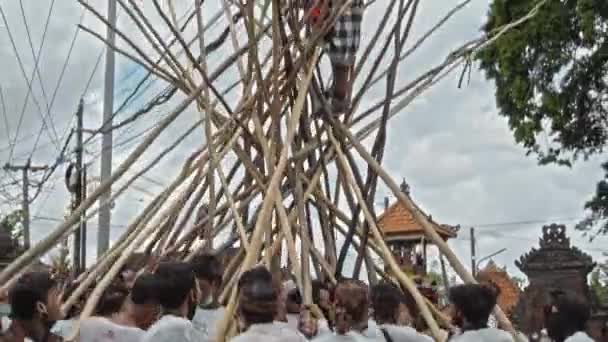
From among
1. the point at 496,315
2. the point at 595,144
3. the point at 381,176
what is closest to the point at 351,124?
the point at 381,176

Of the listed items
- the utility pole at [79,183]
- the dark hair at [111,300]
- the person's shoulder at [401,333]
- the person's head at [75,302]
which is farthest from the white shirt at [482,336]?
the utility pole at [79,183]

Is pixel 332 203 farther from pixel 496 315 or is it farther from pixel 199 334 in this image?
pixel 199 334

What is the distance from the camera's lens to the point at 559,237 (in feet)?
31.4

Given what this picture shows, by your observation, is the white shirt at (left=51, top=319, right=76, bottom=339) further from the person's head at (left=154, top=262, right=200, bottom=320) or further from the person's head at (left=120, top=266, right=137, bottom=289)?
the person's head at (left=154, top=262, right=200, bottom=320)

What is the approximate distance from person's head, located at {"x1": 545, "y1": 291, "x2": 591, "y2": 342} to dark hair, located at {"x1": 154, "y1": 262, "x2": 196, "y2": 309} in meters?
1.45

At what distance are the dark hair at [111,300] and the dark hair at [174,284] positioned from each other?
0.40 meters

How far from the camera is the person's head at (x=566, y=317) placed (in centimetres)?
347

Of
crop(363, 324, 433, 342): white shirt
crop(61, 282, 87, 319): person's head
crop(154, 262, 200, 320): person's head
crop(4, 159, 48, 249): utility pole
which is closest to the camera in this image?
crop(154, 262, 200, 320): person's head

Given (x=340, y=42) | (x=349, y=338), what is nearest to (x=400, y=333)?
(x=349, y=338)

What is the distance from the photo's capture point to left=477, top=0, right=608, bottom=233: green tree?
10.1 metres

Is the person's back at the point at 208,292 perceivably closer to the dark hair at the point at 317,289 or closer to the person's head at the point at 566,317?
the dark hair at the point at 317,289

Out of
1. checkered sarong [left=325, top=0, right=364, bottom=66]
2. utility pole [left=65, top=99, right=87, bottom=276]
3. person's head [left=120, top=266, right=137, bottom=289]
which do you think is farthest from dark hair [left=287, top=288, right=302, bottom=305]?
utility pole [left=65, top=99, right=87, bottom=276]

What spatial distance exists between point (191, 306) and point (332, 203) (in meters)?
1.32

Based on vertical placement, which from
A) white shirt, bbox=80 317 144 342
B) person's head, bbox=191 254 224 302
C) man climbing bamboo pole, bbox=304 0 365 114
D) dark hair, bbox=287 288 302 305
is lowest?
white shirt, bbox=80 317 144 342
